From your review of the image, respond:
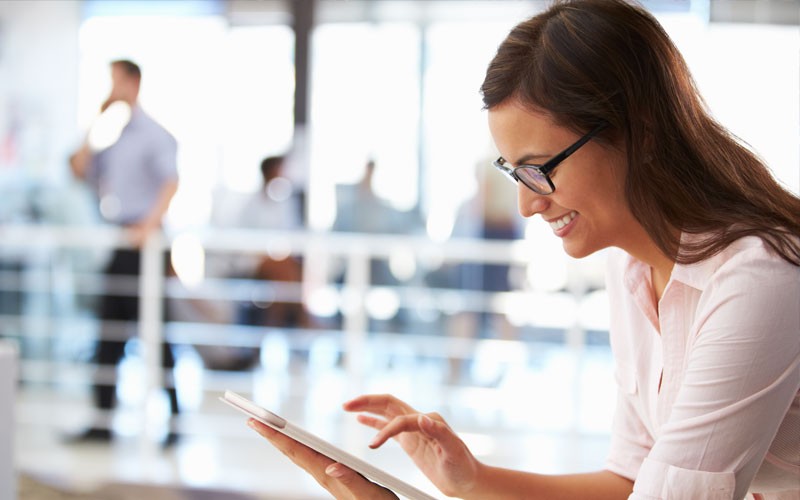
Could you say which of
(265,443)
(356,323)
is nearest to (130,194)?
(356,323)

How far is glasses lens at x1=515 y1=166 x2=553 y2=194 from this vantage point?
935 millimetres

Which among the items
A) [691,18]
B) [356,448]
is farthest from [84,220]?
[691,18]

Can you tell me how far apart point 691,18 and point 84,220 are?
10.7 feet

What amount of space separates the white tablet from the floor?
6.18 feet

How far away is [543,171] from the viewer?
931mm

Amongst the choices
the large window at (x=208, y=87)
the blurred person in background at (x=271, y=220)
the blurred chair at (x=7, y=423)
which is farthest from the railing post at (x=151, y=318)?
the large window at (x=208, y=87)

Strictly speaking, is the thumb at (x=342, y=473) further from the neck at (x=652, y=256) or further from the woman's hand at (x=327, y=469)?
the neck at (x=652, y=256)

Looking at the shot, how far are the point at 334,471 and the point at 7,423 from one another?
2.48 feet

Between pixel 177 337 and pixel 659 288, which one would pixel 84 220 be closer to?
pixel 177 337

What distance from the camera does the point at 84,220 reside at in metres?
3.95

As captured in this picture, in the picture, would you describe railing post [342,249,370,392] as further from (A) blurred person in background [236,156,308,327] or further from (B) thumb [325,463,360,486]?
(B) thumb [325,463,360,486]

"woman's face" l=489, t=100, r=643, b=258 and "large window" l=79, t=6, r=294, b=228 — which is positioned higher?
"large window" l=79, t=6, r=294, b=228

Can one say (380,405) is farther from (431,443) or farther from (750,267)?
(750,267)

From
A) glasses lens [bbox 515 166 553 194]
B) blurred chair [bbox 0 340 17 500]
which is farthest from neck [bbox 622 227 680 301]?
blurred chair [bbox 0 340 17 500]
